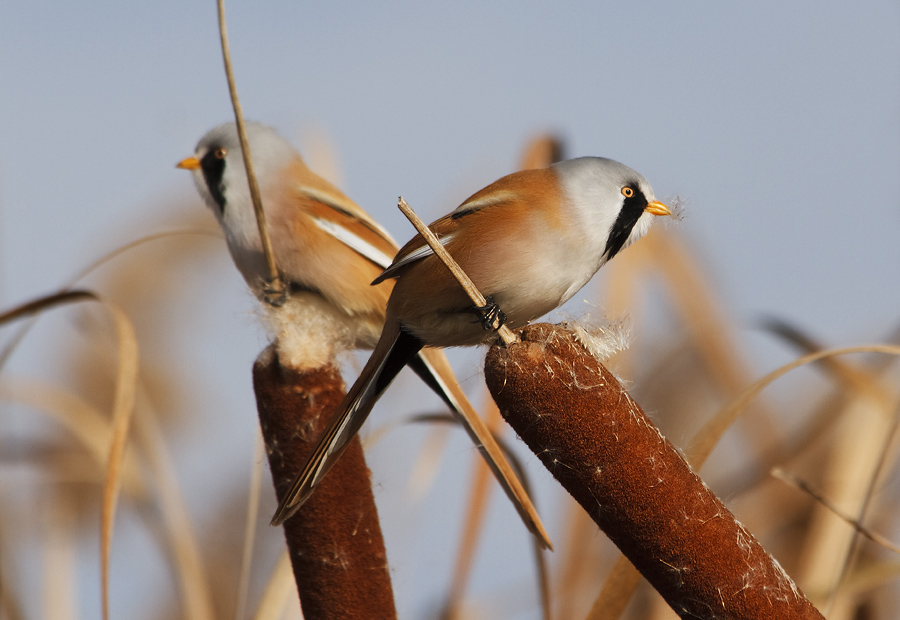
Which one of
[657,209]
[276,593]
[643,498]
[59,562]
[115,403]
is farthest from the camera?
[59,562]

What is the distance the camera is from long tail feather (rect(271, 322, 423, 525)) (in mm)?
1504

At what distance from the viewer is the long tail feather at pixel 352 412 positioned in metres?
1.50

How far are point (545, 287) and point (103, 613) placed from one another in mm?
991

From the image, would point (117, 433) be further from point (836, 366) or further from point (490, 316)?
point (836, 366)

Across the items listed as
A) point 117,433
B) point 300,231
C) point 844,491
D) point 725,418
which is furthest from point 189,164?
point 844,491

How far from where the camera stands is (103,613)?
1609mm

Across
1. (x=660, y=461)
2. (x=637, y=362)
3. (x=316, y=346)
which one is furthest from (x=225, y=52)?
(x=637, y=362)

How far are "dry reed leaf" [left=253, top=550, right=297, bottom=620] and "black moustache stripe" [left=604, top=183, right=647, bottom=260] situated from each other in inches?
38.8

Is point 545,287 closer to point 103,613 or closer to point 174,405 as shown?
point 103,613

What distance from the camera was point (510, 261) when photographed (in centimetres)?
163

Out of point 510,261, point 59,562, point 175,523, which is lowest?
point 59,562

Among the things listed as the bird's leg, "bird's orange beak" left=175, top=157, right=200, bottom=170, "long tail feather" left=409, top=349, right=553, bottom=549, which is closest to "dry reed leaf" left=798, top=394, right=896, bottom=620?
"long tail feather" left=409, top=349, right=553, bottom=549

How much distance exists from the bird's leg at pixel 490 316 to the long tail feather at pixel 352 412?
0.19m

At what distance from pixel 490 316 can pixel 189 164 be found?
143 centimetres
